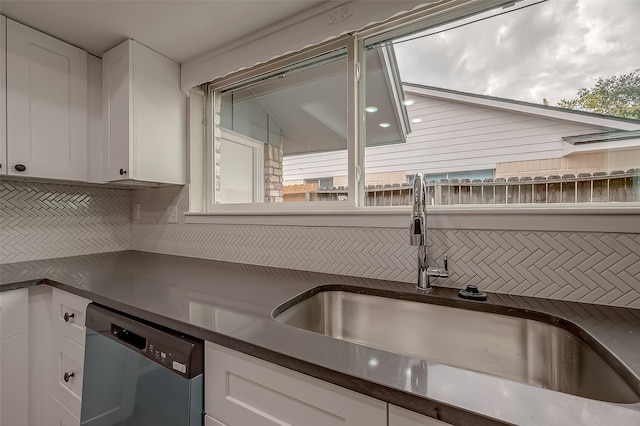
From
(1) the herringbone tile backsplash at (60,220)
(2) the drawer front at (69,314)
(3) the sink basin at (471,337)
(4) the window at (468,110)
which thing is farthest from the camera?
(1) the herringbone tile backsplash at (60,220)

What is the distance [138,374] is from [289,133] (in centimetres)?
A: 138

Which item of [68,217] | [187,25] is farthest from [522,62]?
[68,217]

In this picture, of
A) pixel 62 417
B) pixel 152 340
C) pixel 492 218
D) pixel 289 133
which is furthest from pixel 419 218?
pixel 62 417

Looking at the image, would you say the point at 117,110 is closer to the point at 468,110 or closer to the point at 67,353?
the point at 67,353

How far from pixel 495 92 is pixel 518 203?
46cm

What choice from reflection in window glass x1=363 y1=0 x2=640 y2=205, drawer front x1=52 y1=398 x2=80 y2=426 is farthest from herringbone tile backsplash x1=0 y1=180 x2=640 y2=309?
drawer front x1=52 y1=398 x2=80 y2=426

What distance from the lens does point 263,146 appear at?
6.36 ft

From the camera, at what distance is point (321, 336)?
744 mm

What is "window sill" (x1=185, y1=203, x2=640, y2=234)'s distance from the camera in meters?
0.94

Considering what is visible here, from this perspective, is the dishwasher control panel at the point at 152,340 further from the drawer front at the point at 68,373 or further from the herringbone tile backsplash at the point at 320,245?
the herringbone tile backsplash at the point at 320,245

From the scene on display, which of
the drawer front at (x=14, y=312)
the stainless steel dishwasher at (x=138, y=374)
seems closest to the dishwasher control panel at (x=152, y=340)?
the stainless steel dishwasher at (x=138, y=374)

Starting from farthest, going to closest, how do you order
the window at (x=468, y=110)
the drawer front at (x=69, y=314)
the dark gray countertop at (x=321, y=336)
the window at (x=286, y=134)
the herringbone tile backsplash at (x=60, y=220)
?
the herringbone tile backsplash at (x=60, y=220) < the window at (x=286, y=134) < the drawer front at (x=69, y=314) < the window at (x=468, y=110) < the dark gray countertop at (x=321, y=336)

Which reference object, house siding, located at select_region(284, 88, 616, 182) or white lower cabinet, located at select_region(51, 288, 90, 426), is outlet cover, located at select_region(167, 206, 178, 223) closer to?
white lower cabinet, located at select_region(51, 288, 90, 426)

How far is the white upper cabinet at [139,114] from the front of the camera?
1681mm
